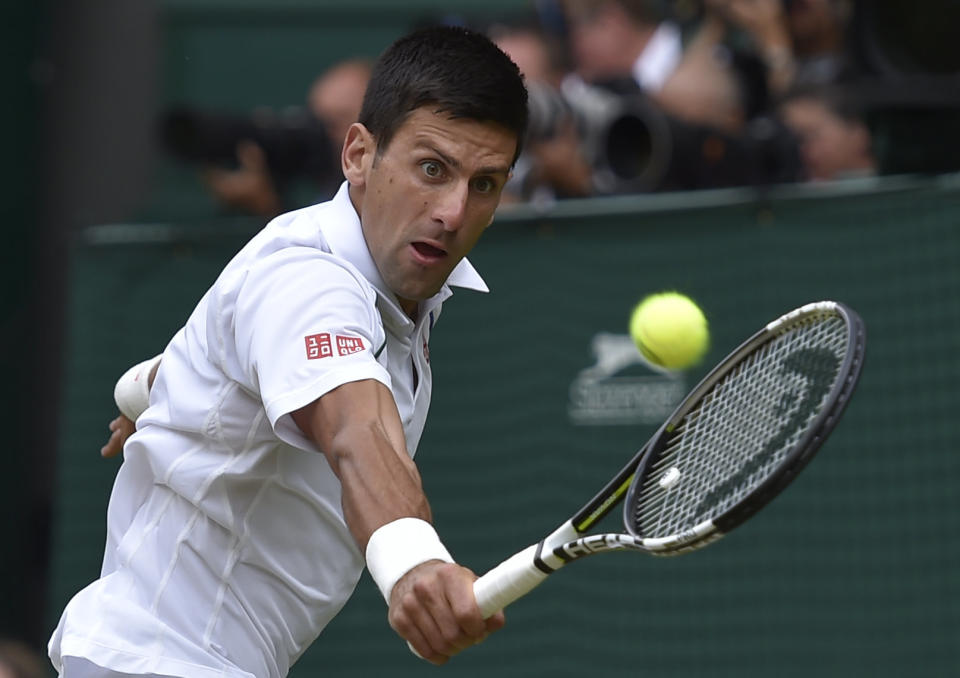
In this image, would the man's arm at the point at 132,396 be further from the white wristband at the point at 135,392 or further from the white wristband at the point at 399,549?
the white wristband at the point at 399,549

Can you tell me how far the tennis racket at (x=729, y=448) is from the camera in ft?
8.14

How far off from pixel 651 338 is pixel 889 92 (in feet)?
5.35

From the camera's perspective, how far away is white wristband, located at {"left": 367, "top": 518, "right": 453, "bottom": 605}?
2334mm

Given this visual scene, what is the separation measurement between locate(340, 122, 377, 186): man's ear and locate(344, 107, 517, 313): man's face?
38 mm

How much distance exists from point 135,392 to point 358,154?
763 mm

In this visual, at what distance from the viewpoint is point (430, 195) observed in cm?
292

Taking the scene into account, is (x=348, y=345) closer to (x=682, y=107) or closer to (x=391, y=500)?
(x=391, y=500)

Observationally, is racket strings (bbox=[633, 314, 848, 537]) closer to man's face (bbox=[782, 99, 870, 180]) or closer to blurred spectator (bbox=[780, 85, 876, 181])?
blurred spectator (bbox=[780, 85, 876, 181])

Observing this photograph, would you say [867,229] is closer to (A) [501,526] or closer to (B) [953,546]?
(B) [953,546]

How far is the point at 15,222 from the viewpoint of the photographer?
8219 mm

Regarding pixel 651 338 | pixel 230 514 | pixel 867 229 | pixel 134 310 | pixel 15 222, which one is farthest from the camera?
pixel 15 222

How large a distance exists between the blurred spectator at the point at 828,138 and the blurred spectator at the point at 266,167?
Result: 186cm

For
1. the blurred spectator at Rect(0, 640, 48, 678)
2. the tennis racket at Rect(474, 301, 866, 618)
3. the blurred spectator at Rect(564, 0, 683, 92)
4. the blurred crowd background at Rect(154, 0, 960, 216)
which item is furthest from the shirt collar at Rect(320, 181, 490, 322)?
the blurred spectator at Rect(564, 0, 683, 92)

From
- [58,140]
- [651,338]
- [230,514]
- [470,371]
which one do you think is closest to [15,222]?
[58,140]
